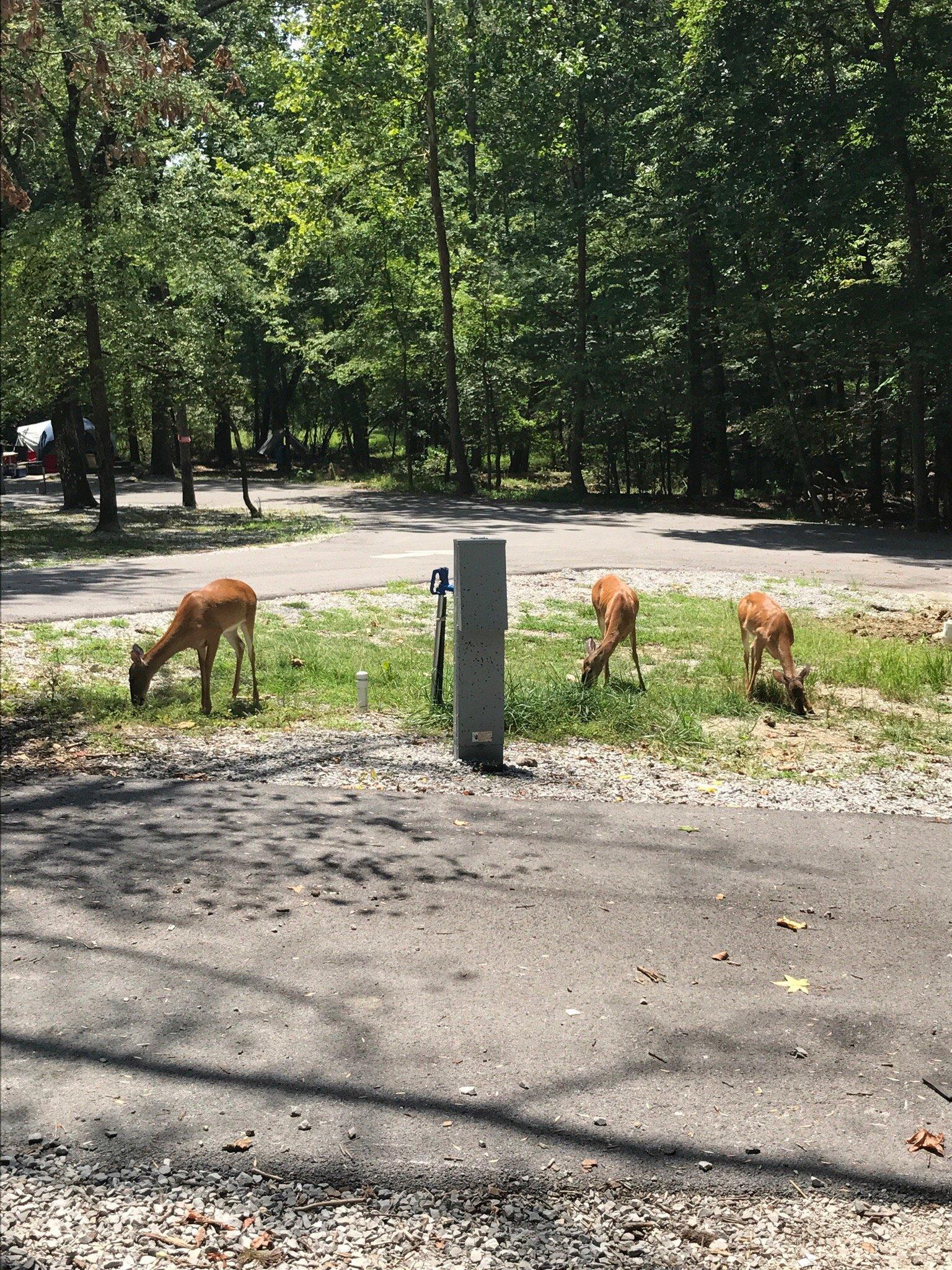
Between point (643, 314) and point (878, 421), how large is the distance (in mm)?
10469

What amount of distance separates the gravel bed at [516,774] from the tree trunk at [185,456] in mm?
21989

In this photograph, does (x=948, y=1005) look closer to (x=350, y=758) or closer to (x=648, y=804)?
(x=648, y=804)

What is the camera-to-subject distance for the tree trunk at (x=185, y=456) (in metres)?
31.1

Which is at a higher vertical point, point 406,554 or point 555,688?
point 406,554

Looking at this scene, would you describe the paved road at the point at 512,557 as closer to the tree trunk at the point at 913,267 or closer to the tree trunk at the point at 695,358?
the tree trunk at the point at 913,267

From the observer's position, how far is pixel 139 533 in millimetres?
27781

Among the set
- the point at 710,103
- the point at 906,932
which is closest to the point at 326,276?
the point at 710,103

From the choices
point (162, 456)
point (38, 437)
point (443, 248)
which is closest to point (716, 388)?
point (443, 248)

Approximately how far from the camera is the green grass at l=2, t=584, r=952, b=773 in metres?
9.51

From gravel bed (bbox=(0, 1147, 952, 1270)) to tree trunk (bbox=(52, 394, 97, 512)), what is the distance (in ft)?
95.2

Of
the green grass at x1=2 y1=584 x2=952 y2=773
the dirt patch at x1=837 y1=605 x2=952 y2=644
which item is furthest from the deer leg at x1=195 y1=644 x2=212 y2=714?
the dirt patch at x1=837 y1=605 x2=952 y2=644

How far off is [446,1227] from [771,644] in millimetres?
7068

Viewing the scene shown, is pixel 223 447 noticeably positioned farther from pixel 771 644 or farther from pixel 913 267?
pixel 771 644

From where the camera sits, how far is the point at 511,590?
17641 millimetres
